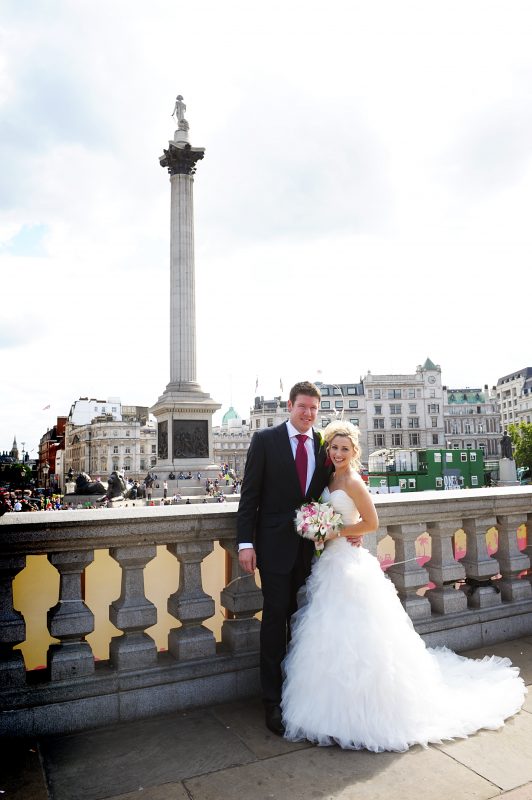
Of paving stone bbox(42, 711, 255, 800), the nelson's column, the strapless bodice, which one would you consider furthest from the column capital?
paving stone bbox(42, 711, 255, 800)

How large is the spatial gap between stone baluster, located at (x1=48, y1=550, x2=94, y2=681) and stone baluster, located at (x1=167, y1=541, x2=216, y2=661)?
638mm

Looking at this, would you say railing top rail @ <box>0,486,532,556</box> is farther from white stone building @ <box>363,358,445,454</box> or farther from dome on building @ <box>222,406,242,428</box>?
dome on building @ <box>222,406,242,428</box>

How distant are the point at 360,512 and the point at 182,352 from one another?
1406 inches

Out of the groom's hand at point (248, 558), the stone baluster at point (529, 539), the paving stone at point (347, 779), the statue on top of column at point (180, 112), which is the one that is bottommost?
the paving stone at point (347, 779)

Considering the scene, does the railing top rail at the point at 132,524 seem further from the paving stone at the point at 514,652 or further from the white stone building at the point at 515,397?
the white stone building at the point at 515,397

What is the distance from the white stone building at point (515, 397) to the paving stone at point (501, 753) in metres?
129

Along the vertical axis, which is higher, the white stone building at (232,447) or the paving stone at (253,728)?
the white stone building at (232,447)

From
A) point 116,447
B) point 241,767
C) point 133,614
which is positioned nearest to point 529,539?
point 241,767

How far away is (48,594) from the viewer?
493 cm

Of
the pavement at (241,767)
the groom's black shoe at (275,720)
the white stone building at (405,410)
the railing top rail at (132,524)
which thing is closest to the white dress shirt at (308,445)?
the railing top rail at (132,524)

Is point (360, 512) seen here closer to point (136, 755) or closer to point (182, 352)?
point (136, 755)

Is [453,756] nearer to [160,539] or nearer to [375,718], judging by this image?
[375,718]

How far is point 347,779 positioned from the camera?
3191 millimetres

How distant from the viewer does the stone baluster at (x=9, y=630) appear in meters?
3.64
